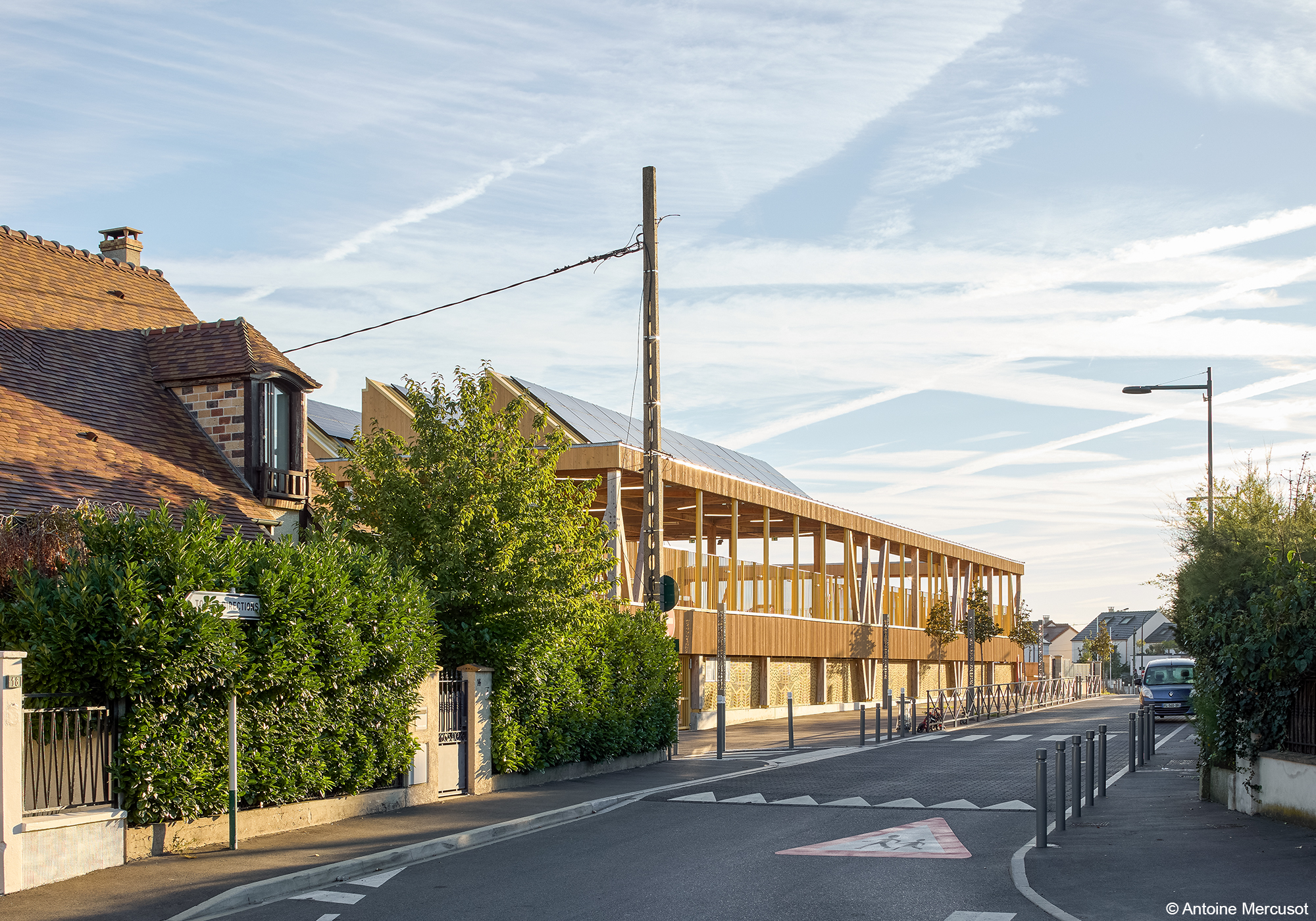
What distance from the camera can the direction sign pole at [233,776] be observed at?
12961 millimetres

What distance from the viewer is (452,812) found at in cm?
1617

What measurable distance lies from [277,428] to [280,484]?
107cm

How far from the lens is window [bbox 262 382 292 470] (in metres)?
22.2

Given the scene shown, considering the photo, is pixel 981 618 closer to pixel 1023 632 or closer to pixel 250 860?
pixel 1023 632

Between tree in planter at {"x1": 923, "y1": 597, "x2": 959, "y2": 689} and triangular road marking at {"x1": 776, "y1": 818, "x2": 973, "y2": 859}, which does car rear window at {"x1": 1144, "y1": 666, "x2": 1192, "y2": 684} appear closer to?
tree in planter at {"x1": 923, "y1": 597, "x2": 959, "y2": 689}

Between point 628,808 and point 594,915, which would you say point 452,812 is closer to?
point 628,808

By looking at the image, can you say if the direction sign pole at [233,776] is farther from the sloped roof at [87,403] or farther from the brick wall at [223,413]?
the brick wall at [223,413]

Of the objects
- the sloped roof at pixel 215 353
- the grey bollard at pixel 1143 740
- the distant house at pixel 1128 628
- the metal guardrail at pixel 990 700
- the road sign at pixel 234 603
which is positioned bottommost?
the distant house at pixel 1128 628

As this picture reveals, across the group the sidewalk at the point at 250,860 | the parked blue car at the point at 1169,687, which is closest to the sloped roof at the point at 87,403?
the sidewalk at the point at 250,860

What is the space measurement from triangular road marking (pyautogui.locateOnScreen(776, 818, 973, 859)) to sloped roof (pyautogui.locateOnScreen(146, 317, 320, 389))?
1323 centimetres

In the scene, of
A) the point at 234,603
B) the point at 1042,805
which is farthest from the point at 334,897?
the point at 1042,805

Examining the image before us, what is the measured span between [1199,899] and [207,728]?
923 cm

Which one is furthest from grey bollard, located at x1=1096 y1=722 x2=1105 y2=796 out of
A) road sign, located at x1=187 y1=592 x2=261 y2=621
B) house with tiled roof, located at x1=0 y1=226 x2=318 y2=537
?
house with tiled roof, located at x1=0 y1=226 x2=318 y2=537

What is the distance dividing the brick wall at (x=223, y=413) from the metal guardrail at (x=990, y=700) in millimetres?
20197
